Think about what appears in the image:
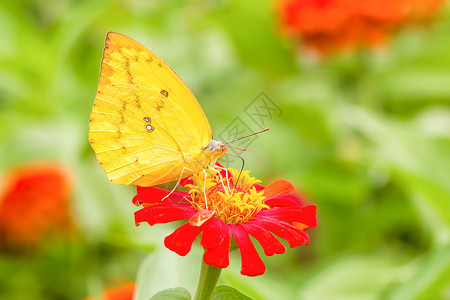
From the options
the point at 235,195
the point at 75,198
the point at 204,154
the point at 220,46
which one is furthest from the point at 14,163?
the point at 235,195

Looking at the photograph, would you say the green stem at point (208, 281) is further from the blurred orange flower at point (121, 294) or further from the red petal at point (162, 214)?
the blurred orange flower at point (121, 294)

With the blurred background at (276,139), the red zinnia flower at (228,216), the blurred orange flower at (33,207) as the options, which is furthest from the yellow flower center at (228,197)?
the blurred orange flower at (33,207)

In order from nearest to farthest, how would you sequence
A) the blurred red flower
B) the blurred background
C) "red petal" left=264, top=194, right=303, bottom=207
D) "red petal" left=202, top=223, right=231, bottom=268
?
"red petal" left=202, top=223, right=231, bottom=268 < "red petal" left=264, top=194, right=303, bottom=207 < the blurred background < the blurred red flower

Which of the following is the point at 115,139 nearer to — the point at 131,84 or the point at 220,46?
the point at 131,84

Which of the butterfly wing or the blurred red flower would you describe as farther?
the blurred red flower

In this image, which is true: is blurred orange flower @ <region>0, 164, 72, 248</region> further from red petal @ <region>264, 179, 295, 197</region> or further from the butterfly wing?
red petal @ <region>264, 179, 295, 197</region>

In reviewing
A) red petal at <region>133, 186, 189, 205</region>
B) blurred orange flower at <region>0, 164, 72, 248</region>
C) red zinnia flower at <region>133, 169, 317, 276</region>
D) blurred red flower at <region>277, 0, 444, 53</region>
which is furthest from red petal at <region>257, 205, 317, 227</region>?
blurred red flower at <region>277, 0, 444, 53</region>

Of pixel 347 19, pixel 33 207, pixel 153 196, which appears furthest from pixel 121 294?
pixel 347 19
